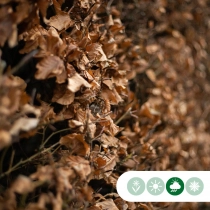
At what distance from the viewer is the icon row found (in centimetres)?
139

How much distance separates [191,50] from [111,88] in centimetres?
147

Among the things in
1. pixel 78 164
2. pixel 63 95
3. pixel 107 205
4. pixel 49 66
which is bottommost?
pixel 107 205

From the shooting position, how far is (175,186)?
4.73 ft

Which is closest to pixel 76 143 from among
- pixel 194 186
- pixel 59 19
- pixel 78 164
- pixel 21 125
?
pixel 78 164

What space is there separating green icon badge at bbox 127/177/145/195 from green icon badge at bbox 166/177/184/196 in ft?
0.35

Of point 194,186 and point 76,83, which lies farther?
point 194,186

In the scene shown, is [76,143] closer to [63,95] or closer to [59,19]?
[63,95]

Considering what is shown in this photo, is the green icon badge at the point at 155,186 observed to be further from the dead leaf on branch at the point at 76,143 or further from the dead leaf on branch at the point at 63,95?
the dead leaf on branch at the point at 63,95

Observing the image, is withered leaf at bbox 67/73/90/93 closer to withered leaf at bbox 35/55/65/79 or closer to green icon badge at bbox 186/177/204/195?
withered leaf at bbox 35/55/65/79

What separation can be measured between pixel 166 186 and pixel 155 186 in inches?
1.7

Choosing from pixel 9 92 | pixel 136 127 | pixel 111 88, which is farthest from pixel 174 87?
pixel 9 92

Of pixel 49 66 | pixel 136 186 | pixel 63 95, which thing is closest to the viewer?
pixel 49 66

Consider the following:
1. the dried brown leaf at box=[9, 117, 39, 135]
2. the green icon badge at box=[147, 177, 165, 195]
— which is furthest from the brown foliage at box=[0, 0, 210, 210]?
the green icon badge at box=[147, 177, 165, 195]

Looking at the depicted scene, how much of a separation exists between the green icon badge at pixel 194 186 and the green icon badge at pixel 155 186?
111mm
